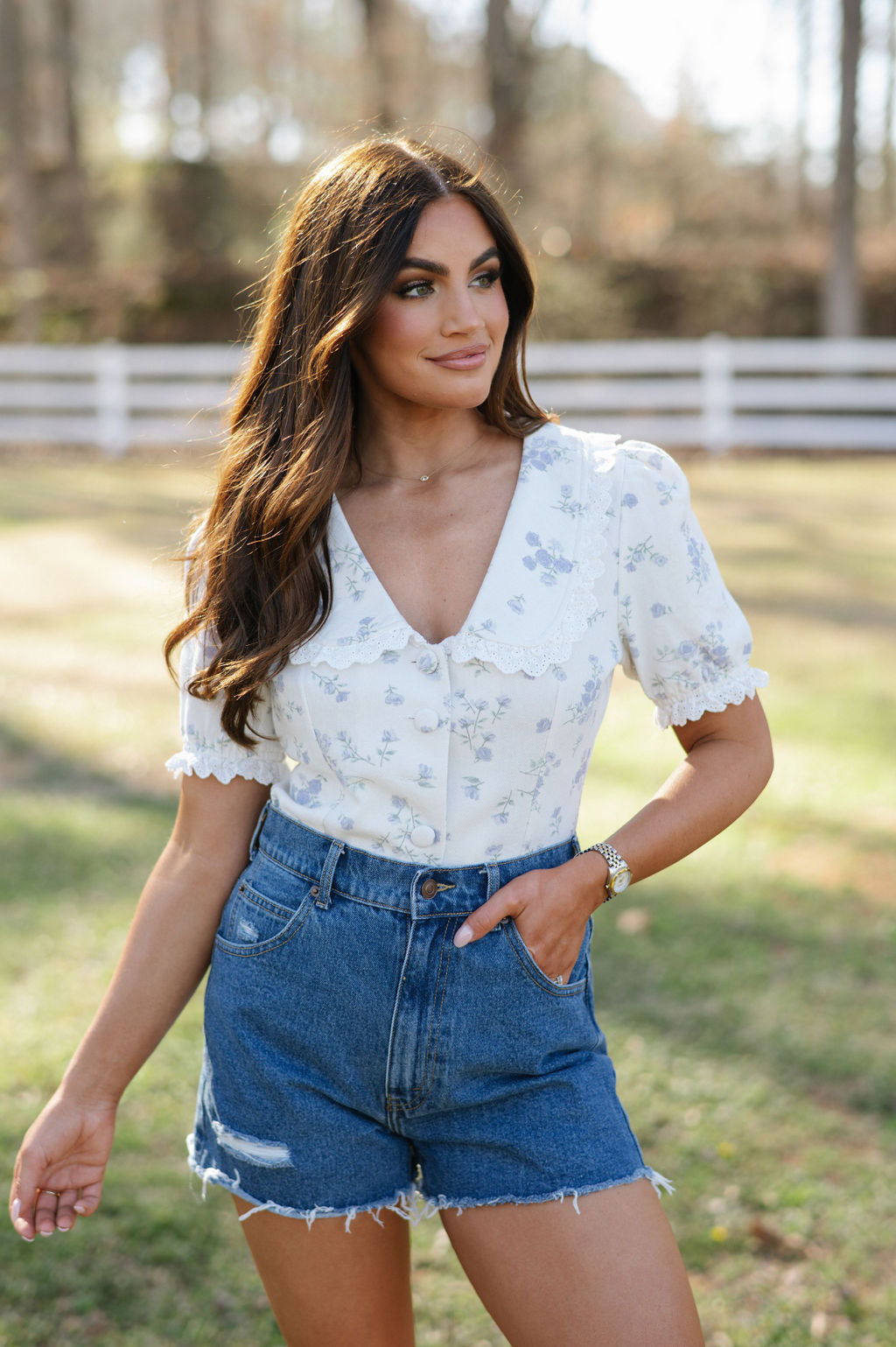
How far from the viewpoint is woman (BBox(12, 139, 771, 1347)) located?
63.7 inches

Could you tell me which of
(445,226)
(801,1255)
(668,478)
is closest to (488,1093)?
(668,478)

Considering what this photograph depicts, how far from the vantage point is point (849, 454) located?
561 inches

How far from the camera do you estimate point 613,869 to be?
170 cm

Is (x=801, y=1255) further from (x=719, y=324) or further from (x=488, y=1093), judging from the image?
(x=719, y=324)

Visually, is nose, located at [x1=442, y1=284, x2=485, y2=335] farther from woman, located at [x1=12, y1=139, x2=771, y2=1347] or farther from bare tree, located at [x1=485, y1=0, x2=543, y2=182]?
bare tree, located at [x1=485, y1=0, x2=543, y2=182]

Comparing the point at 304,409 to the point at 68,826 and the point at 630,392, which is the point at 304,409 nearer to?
the point at 68,826

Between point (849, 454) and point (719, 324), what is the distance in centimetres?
398

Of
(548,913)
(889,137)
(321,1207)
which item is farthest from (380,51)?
(321,1207)

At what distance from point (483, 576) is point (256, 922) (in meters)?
0.55

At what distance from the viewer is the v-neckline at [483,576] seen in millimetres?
1664

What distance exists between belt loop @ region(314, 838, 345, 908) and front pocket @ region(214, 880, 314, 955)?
0.02 m

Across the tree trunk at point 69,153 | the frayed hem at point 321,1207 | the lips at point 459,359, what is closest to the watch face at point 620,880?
the frayed hem at point 321,1207

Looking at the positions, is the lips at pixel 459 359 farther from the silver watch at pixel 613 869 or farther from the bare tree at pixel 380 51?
the bare tree at pixel 380 51

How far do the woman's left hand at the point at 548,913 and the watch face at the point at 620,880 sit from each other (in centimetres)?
3
